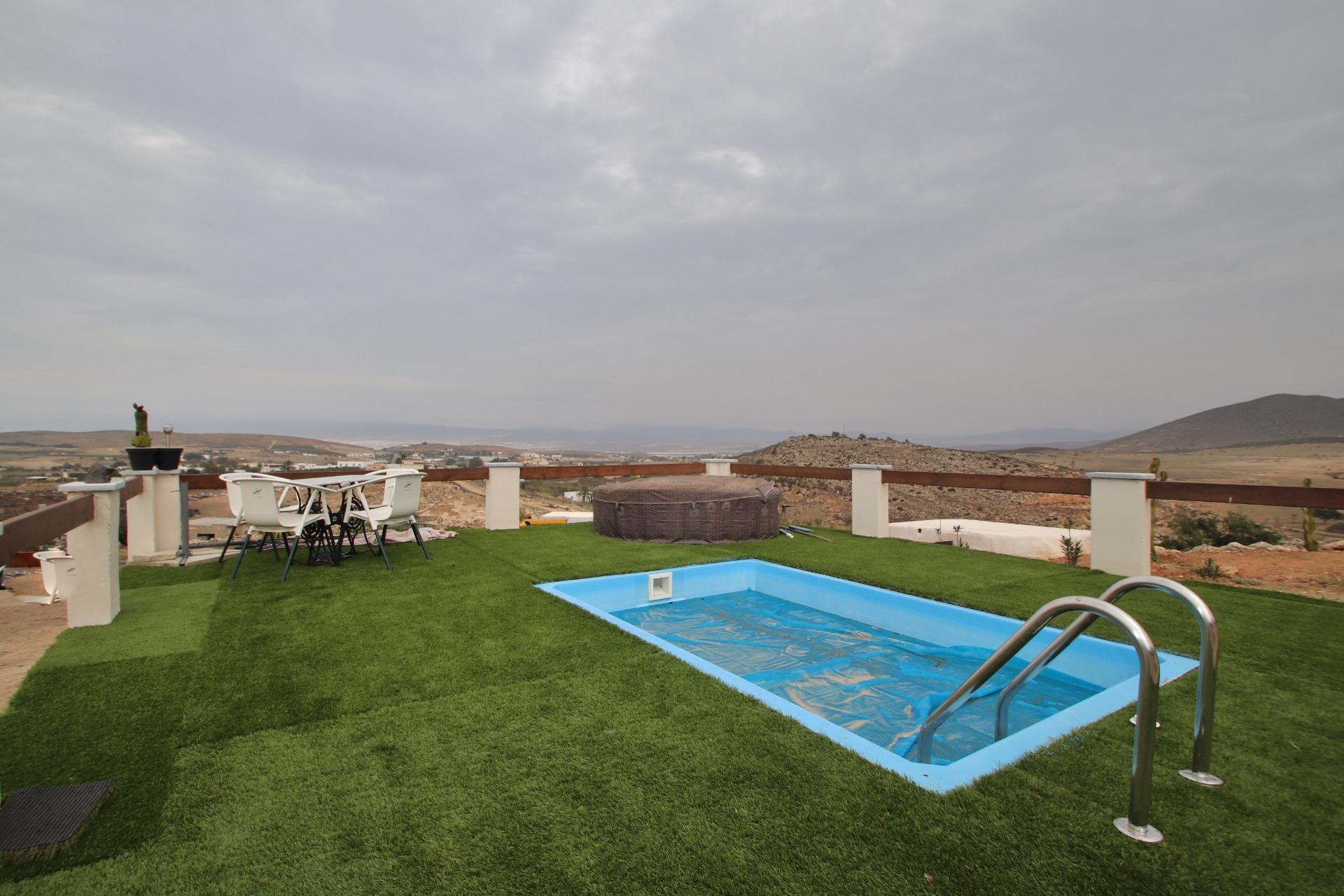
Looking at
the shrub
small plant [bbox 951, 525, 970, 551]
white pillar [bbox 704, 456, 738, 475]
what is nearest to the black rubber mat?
small plant [bbox 951, 525, 970, 551]

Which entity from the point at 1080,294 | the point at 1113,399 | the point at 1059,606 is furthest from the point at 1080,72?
the point at 1059,606

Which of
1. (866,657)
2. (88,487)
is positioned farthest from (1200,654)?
(88,487)

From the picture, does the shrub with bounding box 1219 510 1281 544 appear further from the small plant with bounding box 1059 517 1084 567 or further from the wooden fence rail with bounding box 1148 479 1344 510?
the wooden fence rail with bounding box 1148 479 1344 510

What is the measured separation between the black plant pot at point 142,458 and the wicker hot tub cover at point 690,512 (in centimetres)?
440

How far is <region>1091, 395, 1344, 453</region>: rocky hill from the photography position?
706 inches

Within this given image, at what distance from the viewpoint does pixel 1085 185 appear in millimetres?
11602

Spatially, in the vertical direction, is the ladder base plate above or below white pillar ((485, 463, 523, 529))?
below

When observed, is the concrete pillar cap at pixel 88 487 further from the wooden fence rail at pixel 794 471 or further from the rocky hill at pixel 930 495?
the rocky hill at pixel 930 495

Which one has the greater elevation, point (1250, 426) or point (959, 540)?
point (1250, 426)

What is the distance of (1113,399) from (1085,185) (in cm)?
638

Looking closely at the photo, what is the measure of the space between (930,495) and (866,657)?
923 centimetres

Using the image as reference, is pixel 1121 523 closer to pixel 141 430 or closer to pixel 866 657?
pixel 866 657

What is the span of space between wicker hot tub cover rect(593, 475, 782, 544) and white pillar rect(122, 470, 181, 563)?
4.19 meters

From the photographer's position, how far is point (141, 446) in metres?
5.83
